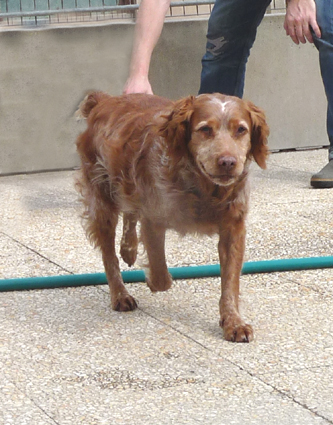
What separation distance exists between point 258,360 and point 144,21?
319cm

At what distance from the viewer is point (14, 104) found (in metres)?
7.37

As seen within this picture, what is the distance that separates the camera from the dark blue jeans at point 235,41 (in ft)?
19.9

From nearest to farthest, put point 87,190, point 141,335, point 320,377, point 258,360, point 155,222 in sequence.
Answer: point 320,377
point 258,360
point 141,335
point 155,222
point 87,190

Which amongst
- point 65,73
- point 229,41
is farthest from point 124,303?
point 65,73

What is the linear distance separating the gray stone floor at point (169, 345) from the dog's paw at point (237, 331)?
4 centimetres

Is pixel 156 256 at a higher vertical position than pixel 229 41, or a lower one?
lower

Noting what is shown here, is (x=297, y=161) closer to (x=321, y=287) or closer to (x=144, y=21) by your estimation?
(x=144, y=21)

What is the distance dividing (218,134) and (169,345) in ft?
3.01

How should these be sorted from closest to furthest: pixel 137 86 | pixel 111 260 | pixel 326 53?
pixel 111 260
pixel 137 86
pixel 326 53

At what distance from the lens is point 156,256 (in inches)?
159

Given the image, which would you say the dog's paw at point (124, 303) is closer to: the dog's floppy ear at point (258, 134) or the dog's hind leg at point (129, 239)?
the dog's hind leg at point (129, 239)

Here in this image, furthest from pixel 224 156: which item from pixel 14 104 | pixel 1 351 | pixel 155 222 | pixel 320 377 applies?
pixel 14 104

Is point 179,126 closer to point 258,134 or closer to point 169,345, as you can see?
point 258,134

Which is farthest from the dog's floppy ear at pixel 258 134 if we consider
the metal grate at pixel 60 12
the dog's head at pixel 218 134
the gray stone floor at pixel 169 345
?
the metal grate at pixel 60 12
